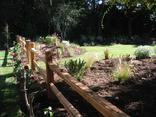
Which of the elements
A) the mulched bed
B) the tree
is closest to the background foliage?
the tree

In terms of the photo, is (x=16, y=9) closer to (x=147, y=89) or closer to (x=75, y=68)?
(x=75, y=68)

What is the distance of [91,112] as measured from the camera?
661cm

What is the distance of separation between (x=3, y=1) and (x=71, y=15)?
487 centimetres

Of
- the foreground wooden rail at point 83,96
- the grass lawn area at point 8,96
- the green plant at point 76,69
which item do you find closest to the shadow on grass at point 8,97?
the grass lawn area at point 8,96

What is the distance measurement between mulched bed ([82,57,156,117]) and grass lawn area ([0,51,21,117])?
1608 mm

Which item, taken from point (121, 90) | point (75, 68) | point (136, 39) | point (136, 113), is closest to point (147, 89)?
point (121, 90)

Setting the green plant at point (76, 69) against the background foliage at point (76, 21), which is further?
the background foliage at point (76, 21)

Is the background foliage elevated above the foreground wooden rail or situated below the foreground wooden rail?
above

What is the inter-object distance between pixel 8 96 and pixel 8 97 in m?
0.12

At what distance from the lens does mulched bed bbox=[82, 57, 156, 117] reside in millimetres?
6629

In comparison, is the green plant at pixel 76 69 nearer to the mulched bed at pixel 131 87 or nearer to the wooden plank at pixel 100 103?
the mulched bed at pixel 131 87

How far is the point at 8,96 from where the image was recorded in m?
9.02

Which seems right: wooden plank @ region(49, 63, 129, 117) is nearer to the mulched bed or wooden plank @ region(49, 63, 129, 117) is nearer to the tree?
the mulched bed

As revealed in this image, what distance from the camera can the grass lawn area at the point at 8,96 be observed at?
7.55 meters
